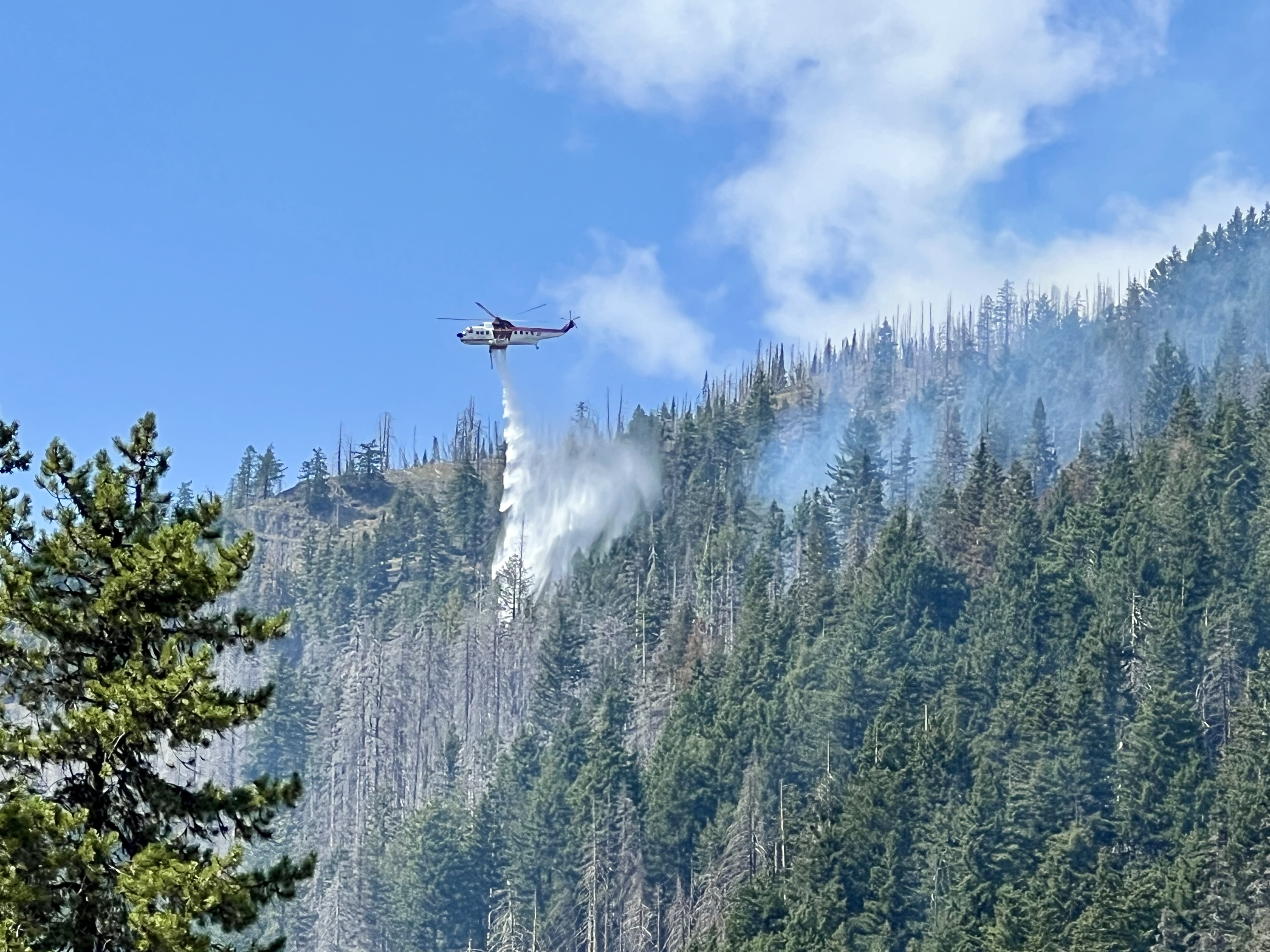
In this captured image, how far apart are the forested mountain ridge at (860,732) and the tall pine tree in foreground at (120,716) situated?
62523mm

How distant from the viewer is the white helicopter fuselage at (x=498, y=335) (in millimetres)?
134750

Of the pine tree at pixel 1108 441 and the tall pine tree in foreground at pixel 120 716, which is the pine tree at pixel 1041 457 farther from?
the tall pine tree in foreground at pixel 120 716

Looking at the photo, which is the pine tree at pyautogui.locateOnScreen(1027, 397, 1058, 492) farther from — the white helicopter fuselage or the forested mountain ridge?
the white helicopter fuselage

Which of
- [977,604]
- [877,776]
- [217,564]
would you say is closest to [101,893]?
[217,564]

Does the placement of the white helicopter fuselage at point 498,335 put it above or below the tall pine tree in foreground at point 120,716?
above

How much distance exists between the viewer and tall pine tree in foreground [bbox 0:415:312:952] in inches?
893

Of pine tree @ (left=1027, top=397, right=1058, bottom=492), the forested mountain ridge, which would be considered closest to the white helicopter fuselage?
the forested mountain ridge

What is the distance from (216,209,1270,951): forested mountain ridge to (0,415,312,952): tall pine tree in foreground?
6252 cm

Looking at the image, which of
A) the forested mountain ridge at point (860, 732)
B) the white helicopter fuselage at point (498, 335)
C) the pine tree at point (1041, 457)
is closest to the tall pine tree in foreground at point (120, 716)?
the forested mountain ridge at point (860, 732)

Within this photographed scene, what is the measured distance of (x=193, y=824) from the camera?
24188 millimetres

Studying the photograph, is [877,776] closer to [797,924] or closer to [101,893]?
[797,924]

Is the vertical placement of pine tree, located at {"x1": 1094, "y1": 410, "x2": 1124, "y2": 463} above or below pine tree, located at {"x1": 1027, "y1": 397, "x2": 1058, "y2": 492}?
below

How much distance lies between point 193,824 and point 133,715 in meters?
1.84

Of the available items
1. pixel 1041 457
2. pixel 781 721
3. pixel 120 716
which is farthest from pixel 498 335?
pixel 120 716
